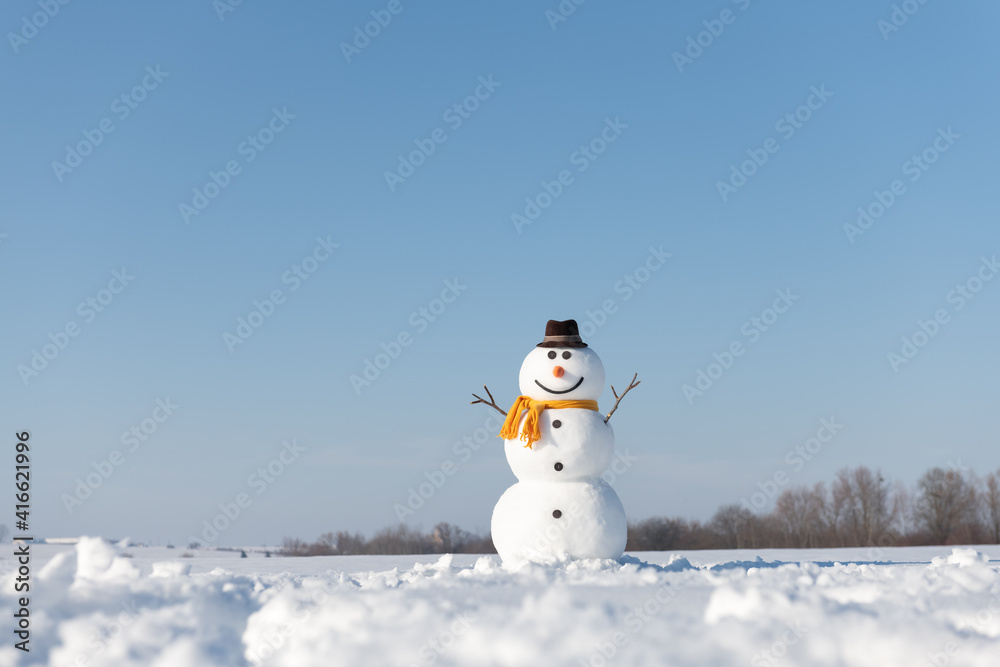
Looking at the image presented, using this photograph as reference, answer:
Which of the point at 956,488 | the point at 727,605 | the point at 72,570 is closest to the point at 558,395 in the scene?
the point at 727,605

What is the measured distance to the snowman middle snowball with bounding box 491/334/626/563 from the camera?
22.5 ft

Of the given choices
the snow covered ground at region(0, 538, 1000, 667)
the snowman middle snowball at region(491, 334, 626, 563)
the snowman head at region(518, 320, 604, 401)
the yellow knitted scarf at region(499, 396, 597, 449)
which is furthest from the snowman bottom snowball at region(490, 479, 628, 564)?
the snow covered ground at region(0, 538, 1000, 667)

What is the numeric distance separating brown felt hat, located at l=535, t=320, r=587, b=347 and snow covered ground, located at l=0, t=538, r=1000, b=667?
93.8 inches

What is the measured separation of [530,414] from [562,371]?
49 cm

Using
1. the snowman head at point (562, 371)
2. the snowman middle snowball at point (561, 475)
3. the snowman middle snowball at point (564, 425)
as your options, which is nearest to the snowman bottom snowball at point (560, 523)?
the snowman middle snowball at point (561, 475)

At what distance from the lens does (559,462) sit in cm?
702

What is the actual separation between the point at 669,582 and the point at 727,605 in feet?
3.18

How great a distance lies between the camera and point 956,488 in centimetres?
1850

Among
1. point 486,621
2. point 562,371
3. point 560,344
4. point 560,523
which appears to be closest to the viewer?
point 486,621

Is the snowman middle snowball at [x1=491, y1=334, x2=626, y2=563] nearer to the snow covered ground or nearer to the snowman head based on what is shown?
the snowman head

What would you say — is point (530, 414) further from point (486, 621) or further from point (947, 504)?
point (947, 504)

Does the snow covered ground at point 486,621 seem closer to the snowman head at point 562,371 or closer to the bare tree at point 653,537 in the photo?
the snowman head at point 562,371

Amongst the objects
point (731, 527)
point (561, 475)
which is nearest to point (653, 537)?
point (731, 527)

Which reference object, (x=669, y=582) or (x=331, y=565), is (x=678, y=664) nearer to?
(x=669, y=582)
